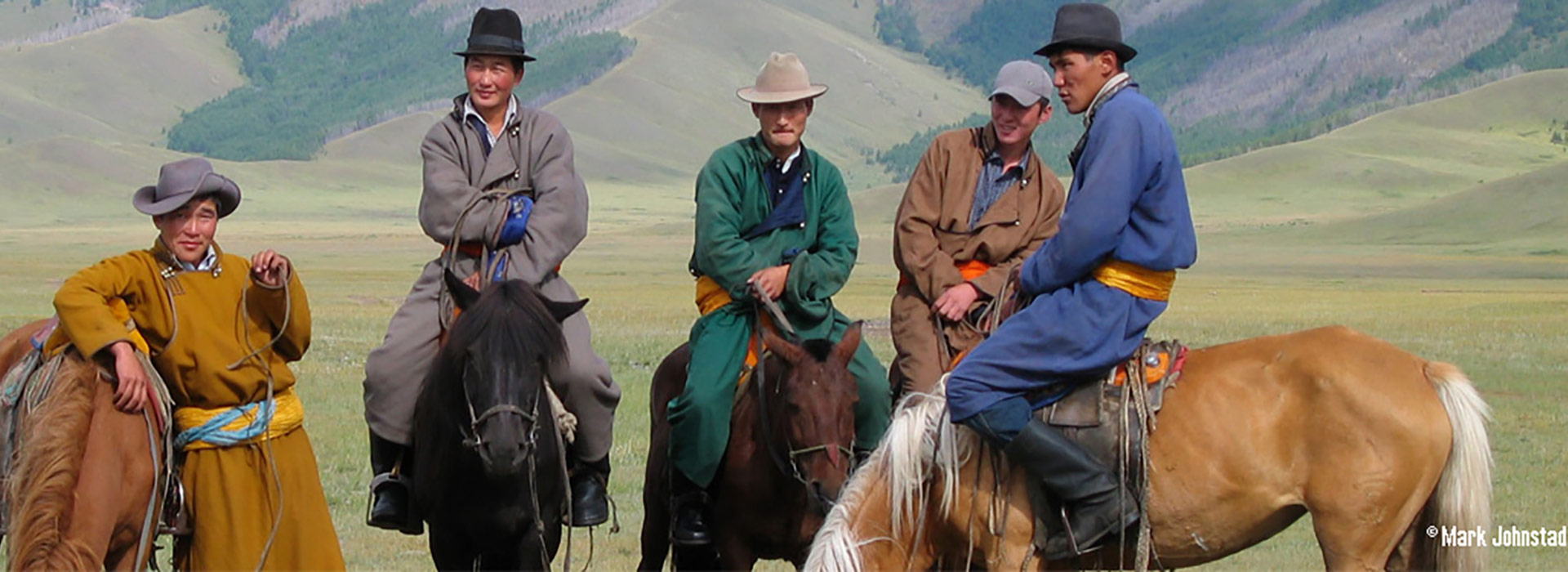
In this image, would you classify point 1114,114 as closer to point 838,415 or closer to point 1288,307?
point 838,415

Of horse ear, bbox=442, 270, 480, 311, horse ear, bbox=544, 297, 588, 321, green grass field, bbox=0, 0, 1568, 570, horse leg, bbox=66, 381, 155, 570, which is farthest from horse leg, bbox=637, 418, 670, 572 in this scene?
horse leg, bbox=66, 381, 155, 570

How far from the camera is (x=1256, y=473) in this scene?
539 cm

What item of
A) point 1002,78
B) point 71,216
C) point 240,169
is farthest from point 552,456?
point 240,169

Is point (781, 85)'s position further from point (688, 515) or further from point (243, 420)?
point (243, 420)

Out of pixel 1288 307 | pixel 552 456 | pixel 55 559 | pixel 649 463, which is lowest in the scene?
pixel 1288 307

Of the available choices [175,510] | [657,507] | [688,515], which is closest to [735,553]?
[688,515]

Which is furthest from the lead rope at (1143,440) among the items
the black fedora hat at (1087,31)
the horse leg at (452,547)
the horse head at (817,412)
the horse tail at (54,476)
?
the horse tail at (54,476)

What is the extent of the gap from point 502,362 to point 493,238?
1.08 meters

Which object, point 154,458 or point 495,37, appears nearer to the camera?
point 154,458

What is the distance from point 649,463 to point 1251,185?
375 feet

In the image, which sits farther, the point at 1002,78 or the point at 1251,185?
the point at 1251,185

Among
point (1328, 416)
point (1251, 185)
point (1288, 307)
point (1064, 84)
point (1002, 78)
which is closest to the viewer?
Answer: point (1328, 416)

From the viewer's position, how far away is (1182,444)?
5492mm

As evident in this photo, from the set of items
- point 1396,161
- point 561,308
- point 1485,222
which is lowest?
point 1396,161
